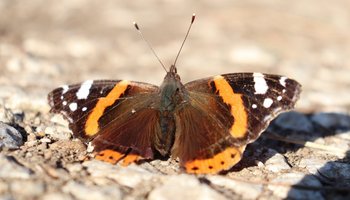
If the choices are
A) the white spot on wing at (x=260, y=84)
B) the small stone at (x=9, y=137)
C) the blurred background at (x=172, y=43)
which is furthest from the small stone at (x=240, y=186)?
the blurred background at (x=172, y=43)

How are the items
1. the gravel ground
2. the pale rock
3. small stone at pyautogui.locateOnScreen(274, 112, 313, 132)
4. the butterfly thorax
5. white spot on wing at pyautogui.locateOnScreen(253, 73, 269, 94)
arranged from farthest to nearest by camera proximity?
the pale rock, small stone at pyautogui.locateOnScreen(274, 112, 313, 132), white spot on wing at pyautogui.locateOnScreen(253, 73, 269, 94), the butterfly thorax, the gravel ground

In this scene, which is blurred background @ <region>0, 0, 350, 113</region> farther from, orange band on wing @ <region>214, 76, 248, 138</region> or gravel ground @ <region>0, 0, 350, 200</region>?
orange band on wing @ <region>214, 76, 248, 138</region>

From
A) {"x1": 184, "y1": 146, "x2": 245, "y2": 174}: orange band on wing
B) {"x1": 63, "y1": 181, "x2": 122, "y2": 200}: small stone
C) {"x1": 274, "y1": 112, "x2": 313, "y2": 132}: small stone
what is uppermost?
{"x1": 274, "y1": 112, "x2": 313, "y2": 132}: small stone

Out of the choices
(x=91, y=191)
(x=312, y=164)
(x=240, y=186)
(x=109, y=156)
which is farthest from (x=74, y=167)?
(x=312, y=164)

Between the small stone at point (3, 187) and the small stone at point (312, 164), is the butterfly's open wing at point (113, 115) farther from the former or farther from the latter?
the small stone at point (312, 164)

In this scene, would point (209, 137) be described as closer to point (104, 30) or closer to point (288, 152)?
point (288, 152)

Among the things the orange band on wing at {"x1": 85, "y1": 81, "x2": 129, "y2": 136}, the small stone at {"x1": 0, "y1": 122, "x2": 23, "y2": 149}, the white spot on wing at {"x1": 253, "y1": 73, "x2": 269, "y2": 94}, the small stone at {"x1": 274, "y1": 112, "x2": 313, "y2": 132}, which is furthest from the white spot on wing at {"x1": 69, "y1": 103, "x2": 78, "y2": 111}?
the small stone at {"x1": 274, "y1": 112, "x2": 313, "y2": 132}

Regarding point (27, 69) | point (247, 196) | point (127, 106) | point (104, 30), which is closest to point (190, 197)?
point (247, 196)

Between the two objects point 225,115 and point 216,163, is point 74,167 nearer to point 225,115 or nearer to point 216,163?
point 216,163
